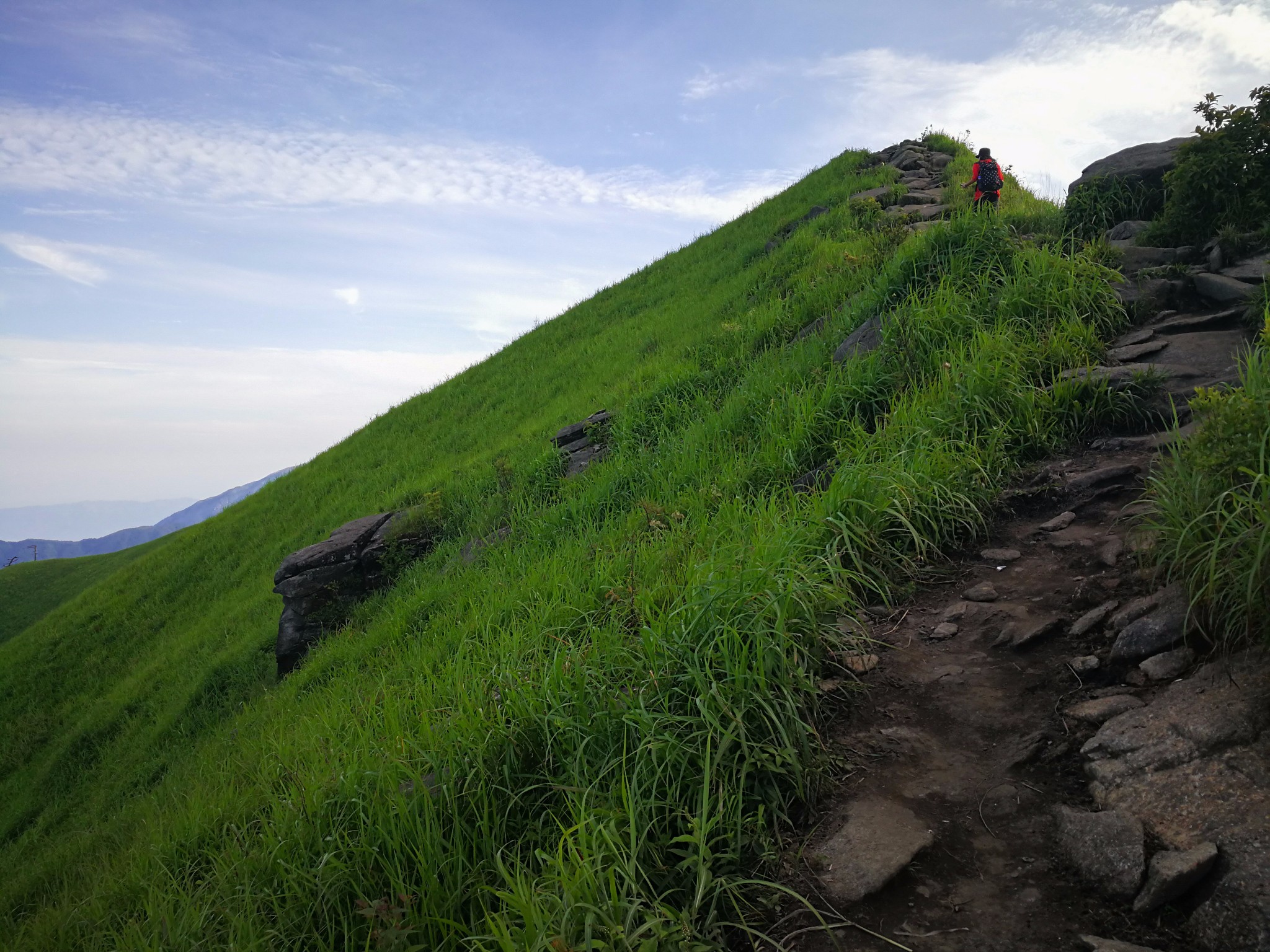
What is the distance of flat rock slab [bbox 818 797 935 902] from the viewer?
2594mm

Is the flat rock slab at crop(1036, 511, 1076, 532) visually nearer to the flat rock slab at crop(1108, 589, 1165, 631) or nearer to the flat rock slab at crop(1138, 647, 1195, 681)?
the flat rock slab at crop(1108, 589, 1165, 631)

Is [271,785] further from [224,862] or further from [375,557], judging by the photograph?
[375,557]

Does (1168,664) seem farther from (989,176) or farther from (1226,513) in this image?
(989,176)

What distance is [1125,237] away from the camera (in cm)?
804

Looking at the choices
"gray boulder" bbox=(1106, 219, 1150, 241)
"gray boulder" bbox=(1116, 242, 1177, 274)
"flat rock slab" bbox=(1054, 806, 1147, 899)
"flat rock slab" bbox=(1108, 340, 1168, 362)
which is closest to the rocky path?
"flat rock slab" bbox=(1054, 806, 1147, 899)

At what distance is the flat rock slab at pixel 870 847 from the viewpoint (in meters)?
2.59

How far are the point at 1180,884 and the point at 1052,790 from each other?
0.62m

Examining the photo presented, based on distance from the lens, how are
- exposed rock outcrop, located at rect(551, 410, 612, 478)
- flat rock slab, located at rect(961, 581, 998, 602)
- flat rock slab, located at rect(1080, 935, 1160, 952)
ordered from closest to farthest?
flat rock slab, located at rect(1080, 935, 1160, 952) → flat rock slab, located at rect(961, 581, 998, 602) → exposed rock outcrop, located at rect(551, 410, 612, 478)

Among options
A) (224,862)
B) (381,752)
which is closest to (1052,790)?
(381,752)

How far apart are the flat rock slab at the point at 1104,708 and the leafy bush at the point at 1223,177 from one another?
6.24 metres

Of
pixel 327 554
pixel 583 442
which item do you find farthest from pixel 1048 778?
pixel 327 554

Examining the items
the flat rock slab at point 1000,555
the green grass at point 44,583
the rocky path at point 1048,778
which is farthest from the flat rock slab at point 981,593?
the green grass at point 44,583

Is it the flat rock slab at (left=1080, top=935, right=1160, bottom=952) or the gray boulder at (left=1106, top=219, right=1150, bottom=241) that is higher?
the gray boulder at (left=1106, top=219, right=1150, bottom=241)

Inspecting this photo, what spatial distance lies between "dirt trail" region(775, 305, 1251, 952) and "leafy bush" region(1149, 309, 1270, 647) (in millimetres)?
349
